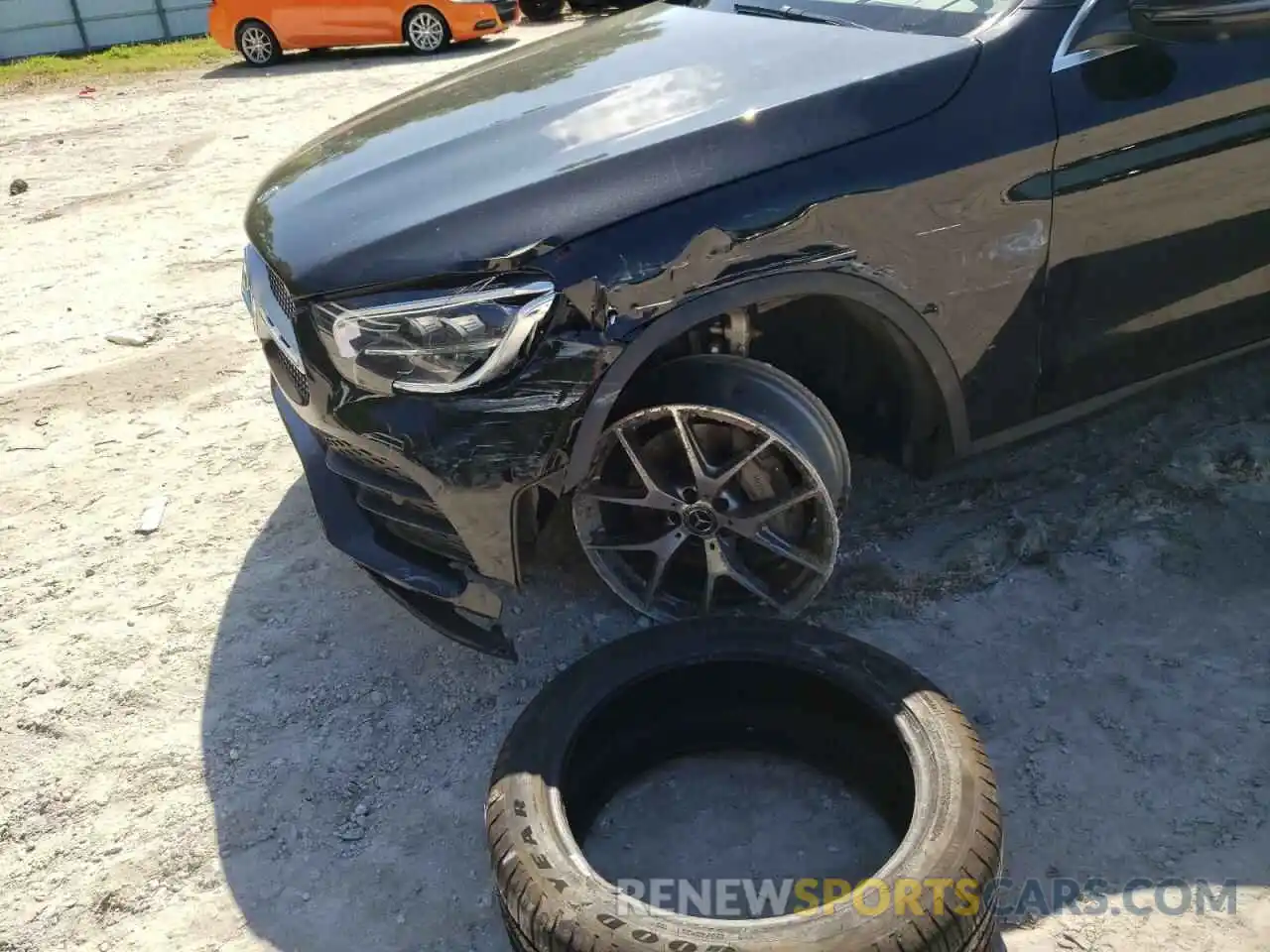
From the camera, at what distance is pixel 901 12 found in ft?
9.00

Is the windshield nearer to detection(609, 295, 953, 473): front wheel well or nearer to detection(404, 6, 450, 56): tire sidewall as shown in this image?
detection(609, 295, 953, 473): front wheel well

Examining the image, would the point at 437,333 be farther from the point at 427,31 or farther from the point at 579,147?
the point at 427,31

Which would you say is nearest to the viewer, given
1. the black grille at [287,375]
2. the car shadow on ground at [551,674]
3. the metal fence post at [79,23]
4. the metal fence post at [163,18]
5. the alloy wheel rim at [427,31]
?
the car shadow on ground at [551,674]

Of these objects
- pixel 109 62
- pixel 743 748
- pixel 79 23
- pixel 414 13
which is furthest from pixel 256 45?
pixel 743 748

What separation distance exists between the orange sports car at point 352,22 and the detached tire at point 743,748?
37.9 feet

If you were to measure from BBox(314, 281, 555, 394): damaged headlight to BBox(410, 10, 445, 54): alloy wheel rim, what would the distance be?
1118 centimetres

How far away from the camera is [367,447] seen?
7.88ft

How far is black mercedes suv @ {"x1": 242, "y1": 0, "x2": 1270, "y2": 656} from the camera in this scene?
2244mm

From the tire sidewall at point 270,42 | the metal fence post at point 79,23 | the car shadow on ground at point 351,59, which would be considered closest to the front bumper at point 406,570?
the car shadow on ground at point 351,59

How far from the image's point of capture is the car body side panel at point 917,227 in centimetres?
→ 222

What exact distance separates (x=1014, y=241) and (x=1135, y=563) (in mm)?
1049

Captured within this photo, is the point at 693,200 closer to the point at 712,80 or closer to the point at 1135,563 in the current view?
the point at 712,80

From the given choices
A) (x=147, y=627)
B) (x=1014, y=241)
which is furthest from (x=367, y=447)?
(x=1014, y=241)

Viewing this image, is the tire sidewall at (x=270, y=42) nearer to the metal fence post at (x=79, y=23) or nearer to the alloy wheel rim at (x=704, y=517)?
the metal fence post at (x=79, y=23)
